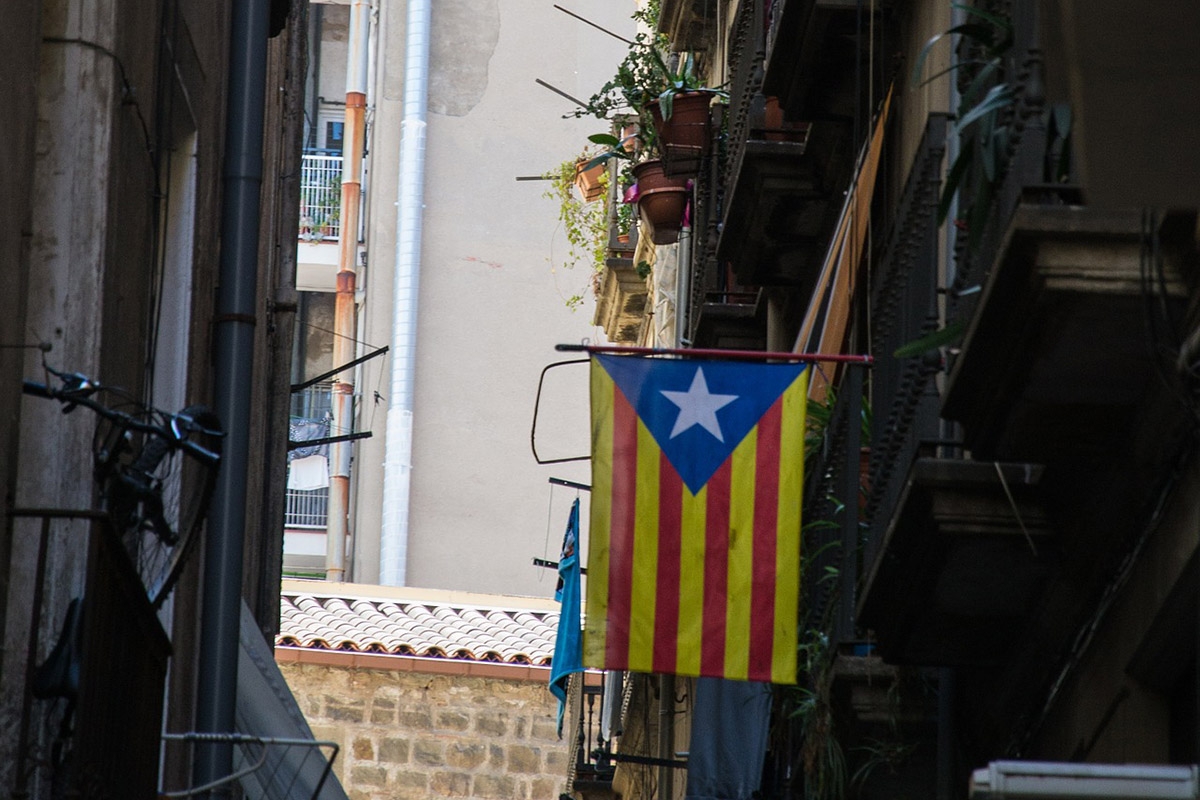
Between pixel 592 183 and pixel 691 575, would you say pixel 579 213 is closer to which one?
pixel 592 183

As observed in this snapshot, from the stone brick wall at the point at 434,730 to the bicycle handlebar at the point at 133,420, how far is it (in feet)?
56.5

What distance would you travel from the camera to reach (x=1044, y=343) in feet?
18.9

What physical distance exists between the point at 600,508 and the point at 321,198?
2640 cm

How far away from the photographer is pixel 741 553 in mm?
8766

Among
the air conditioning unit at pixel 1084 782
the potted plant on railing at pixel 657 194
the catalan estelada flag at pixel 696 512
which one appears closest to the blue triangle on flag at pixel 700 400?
the catalan estelada flag at pixel 696 512

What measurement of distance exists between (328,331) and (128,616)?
27757 mm

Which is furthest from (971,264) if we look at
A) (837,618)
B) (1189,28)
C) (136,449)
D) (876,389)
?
(1189,28)

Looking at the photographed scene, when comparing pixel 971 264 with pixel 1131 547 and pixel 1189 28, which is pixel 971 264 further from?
pixel 1189 28

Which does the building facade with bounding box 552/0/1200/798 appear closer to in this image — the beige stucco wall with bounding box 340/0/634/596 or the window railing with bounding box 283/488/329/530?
the beige stucco wall with bounding box 340/0/634/596

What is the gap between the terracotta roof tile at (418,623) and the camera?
24.0 metres

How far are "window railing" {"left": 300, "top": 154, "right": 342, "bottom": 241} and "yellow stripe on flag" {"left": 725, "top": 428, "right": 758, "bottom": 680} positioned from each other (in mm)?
25725

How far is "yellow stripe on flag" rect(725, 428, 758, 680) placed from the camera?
8.71m

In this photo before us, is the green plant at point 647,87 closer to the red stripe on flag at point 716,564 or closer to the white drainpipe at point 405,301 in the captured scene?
the red stripe on flag at point 716,564

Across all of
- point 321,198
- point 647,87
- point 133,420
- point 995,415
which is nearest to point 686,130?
point 647,87
